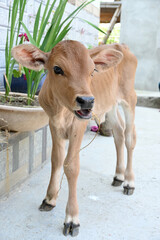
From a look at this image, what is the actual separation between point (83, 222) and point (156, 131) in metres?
3.06

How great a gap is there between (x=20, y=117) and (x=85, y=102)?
944 mm

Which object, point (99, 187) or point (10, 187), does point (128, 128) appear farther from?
point (10, 187)

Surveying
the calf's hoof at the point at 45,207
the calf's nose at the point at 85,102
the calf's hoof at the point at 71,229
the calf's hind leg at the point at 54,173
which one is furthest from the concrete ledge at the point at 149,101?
the calf's nose at the point at 85,102

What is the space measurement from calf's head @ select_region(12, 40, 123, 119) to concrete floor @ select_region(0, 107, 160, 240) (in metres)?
0.92

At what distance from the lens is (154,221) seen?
2104 mm

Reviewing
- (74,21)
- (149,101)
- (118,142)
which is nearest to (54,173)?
(118,142)

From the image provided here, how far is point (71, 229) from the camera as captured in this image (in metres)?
1.91

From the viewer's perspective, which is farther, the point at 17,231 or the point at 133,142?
the point at 133,142

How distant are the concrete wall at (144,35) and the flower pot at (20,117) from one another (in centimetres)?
807

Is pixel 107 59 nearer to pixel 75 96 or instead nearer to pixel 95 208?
pixel 75 96

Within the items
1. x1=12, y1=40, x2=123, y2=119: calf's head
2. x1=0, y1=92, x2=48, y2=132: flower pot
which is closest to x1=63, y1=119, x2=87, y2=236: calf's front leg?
x1=12, y1=40, x2=123, y2=119: calf's head

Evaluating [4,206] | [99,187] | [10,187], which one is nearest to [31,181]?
[10,187]

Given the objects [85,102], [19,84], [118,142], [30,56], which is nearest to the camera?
[85,102]

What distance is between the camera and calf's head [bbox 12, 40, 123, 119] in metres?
1.51
